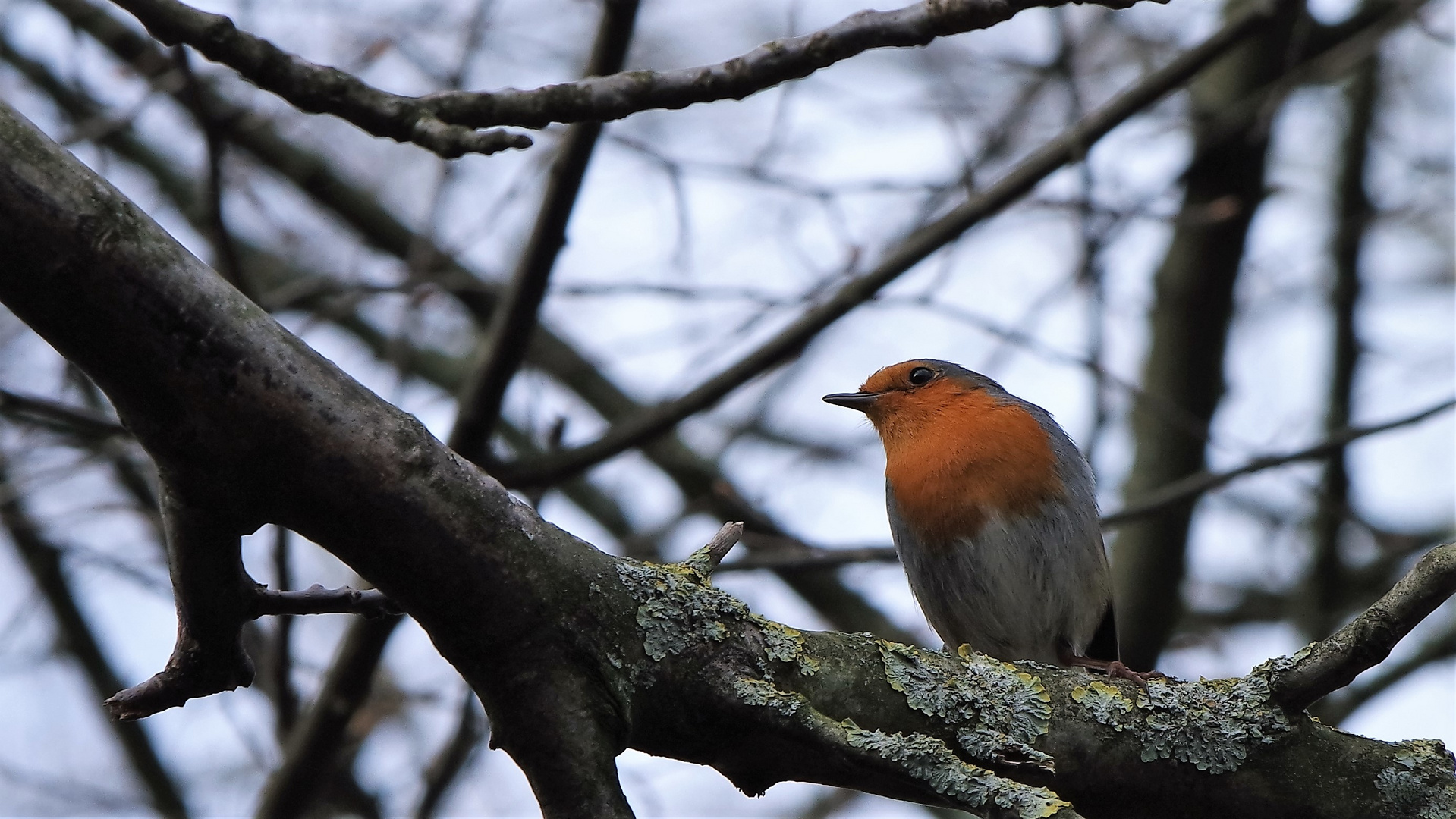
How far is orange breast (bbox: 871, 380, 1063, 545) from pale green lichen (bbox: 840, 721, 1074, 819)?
8.47ft

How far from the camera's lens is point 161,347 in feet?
7.09

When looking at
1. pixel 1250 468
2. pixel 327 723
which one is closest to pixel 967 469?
pixel 1250 468

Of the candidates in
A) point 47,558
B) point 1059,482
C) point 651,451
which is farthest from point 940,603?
point 47,558

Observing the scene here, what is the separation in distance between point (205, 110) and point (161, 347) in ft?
8.04

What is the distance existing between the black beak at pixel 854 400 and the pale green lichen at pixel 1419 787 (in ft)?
10.9

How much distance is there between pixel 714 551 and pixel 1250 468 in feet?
10.6

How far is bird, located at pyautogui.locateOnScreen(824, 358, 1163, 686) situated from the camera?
5.08 m

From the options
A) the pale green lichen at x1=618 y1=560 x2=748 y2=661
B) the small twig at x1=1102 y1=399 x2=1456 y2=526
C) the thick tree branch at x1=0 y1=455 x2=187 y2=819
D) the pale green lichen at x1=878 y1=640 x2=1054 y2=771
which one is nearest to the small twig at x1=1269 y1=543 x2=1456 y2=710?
the pale green lichen at x1=878 y1=640 x2=1054 y2=771

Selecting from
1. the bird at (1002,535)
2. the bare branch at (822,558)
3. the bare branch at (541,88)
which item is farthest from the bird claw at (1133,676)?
the bare branch at (822,558)

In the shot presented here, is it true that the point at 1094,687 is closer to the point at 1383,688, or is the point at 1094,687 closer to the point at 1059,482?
the point at 1059,482

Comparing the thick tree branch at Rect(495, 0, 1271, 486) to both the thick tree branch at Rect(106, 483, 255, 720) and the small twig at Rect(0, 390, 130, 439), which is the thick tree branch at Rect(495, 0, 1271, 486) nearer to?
the small twig at Rect(0, 390, 130, 439)

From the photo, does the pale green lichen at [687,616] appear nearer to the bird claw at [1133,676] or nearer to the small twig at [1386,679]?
the bird claw at [1133,676]

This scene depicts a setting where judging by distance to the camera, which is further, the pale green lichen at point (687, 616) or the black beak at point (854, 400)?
the black beak at point (854, 400)

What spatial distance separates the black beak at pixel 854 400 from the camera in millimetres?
5988
